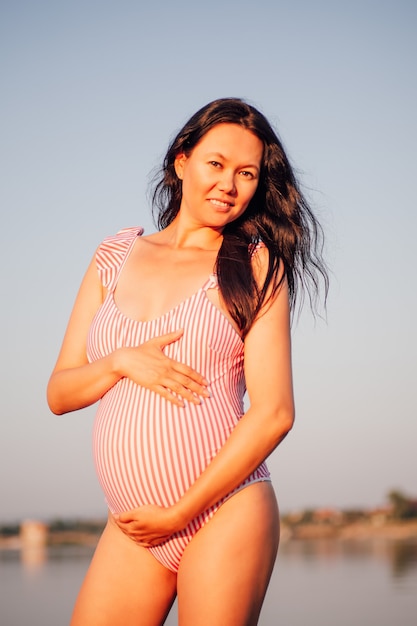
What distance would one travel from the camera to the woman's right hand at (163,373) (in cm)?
221

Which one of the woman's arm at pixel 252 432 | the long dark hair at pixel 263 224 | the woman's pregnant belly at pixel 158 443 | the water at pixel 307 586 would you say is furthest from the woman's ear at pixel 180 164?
the water at pixel 307 586

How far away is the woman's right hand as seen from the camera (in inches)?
86.9

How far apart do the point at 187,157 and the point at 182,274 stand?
1.13 feet

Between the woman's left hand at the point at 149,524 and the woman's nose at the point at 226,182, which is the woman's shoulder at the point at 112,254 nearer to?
the woman's nose at the point at 226,182

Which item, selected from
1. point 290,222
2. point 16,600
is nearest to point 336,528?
point 16,600

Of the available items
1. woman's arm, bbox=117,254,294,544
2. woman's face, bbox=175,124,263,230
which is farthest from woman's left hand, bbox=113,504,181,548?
woman's face, bbox=175,124,263,230

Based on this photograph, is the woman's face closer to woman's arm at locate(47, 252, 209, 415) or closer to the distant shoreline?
woman's arm at locate(47, 252, 209, 415)

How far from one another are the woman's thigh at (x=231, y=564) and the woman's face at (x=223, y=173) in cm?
70

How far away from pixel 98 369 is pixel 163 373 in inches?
7.3

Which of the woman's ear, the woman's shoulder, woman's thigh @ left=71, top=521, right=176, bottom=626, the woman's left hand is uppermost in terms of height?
the woman's ear

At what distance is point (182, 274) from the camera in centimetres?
241

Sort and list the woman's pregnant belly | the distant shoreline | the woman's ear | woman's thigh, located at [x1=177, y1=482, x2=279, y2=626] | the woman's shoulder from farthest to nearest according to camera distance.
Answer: the distant shoreline → the woman's ear → the woman's shoulder → the woman's pregnant belly → woman's thigh, located at [x1=177, y1=482, x2=279, y2=626]

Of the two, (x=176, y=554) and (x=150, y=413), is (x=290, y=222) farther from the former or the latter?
(x=176, y=554)

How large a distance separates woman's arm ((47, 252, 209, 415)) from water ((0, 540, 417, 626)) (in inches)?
148
